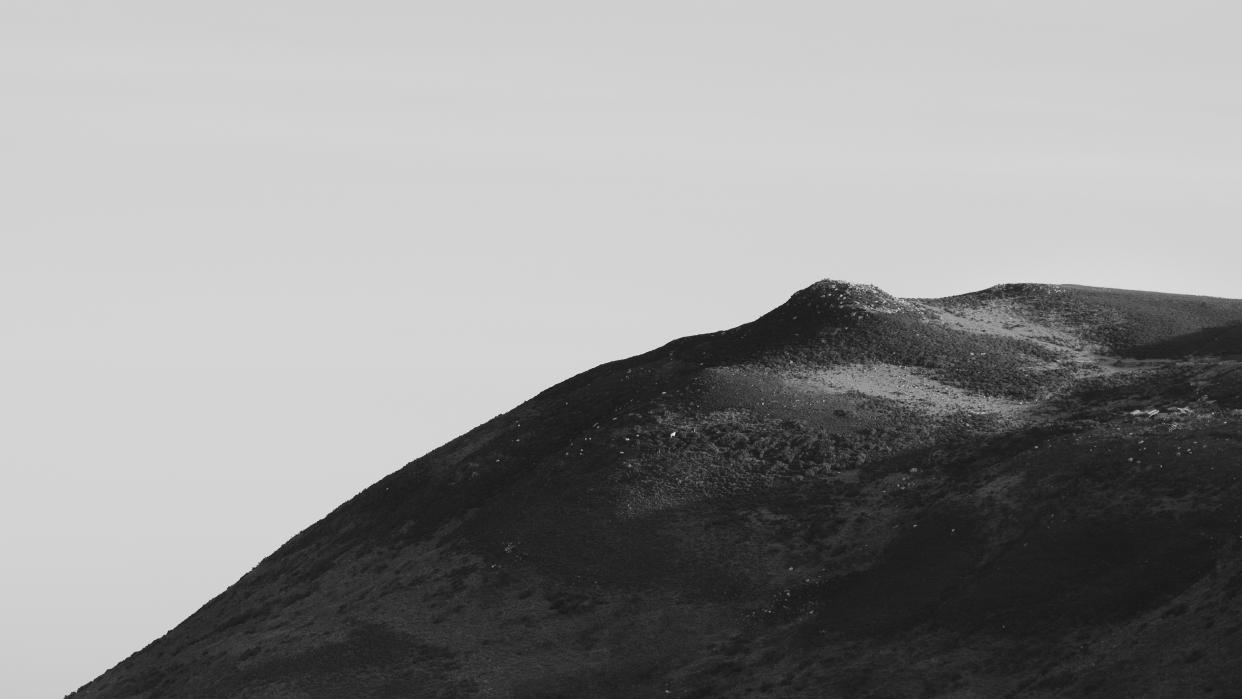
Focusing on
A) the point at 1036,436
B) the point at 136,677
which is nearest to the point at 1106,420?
the point at 1036,436

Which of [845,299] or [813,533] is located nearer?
[813,533]

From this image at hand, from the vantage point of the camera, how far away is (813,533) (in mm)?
74562

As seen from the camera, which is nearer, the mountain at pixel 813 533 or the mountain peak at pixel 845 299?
the mountain at pixel 813 533

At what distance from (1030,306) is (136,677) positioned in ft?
217

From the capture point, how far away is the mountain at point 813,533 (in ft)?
196

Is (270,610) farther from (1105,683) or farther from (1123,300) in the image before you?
(1123,300)

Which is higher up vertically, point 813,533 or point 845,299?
point 845,299

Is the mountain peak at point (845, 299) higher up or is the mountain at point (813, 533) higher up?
the mountain peak at point (845, 299)

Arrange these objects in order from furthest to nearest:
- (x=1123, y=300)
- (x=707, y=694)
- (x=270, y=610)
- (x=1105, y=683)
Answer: (x=1123, y=300) < (x=270, y=610) < (x=707, y=694) < (x=1105, y=683)

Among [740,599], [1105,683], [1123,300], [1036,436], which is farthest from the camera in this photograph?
[1123,300]

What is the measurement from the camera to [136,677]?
89562 millimetres

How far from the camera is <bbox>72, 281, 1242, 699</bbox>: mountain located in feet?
196

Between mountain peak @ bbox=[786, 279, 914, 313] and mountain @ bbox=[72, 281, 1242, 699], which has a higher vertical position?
mountain peak @ bbox=[786, 279, 914, 313]

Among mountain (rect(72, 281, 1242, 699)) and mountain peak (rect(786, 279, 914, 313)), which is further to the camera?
mountain peak (rect(786, 279, 914, 313))
